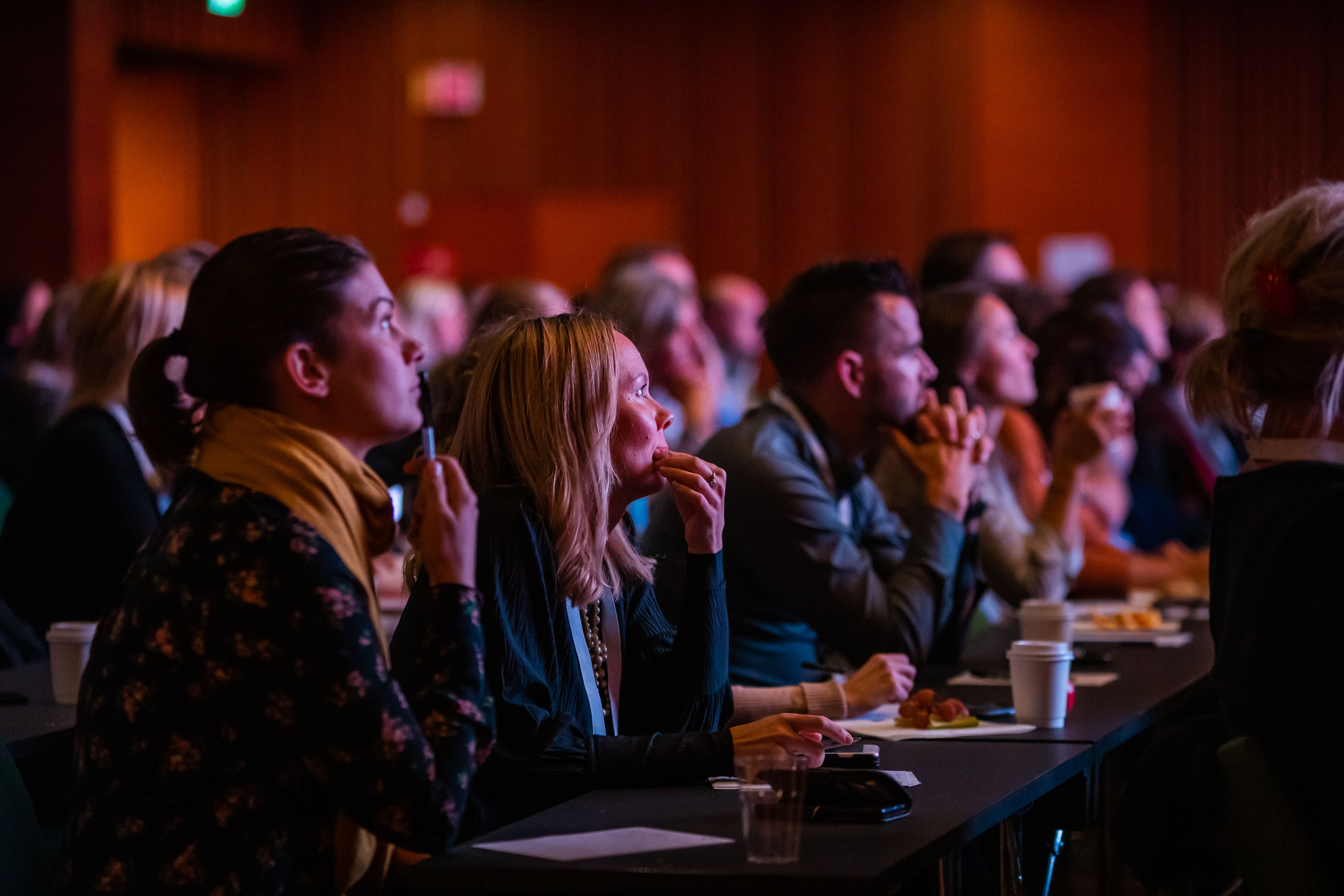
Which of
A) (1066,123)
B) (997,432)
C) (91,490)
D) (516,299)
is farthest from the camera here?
(1066,123)

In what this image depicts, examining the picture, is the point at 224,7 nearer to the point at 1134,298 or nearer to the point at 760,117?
the point at 760,117

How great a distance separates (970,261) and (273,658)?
158 inches

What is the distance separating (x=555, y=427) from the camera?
2.17m

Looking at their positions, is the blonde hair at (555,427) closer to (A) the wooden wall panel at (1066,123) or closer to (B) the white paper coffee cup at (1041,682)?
(B) the white paper coffee cup at (1041,682)

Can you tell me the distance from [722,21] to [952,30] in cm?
167

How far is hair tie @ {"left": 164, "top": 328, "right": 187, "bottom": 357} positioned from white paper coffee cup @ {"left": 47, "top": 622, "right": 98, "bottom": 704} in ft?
2.81

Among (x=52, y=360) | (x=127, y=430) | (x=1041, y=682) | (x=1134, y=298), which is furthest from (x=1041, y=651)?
(x=52, y=360)

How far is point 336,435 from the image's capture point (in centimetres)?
180

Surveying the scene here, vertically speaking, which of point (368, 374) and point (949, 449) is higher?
point (368, 374)

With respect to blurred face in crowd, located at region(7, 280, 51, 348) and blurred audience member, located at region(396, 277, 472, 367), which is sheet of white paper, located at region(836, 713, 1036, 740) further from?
blurred face in crowd, located at region(7, 280, 51, 348)

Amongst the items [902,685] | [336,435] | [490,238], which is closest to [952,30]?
[490,238]

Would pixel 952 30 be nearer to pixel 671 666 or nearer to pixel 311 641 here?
pixel 671 666

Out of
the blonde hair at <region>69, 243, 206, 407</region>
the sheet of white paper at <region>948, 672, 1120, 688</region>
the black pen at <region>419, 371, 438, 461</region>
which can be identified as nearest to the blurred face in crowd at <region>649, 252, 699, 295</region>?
the blonde hair at <region>69, 243, 206, 407</region>

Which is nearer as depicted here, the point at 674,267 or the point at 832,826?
the point at 832,826
